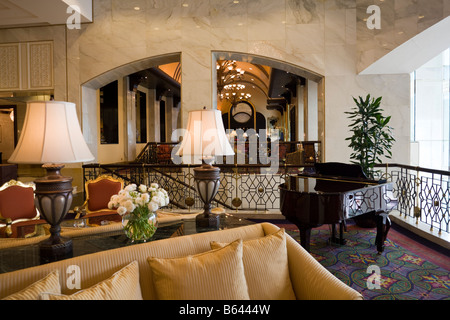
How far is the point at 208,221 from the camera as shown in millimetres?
2428

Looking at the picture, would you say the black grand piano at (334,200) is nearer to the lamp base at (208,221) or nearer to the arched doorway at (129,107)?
the lamp base at (208,221)

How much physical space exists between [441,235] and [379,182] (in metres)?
1.50

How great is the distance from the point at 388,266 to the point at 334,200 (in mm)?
1169

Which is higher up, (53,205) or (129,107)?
(129,107)

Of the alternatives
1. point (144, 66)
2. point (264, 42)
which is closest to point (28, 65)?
point (144, 66)

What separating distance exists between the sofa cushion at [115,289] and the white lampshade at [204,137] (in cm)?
109

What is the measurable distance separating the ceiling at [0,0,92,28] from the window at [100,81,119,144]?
4489 millimetres

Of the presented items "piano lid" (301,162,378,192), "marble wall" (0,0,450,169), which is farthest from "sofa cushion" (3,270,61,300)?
"marble wall" (0,0,450,169)

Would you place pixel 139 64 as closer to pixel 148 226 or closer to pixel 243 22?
pixel 243 22

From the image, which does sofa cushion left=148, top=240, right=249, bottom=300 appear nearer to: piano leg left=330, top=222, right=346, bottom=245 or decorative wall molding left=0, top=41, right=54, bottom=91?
piano leg left=330, top=222, right=346, bottom=245

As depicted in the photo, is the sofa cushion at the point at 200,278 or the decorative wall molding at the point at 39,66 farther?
the decorative wall molding at the point at 39,66

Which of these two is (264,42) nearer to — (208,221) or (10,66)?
(208,221)

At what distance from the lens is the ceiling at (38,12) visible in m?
6.11

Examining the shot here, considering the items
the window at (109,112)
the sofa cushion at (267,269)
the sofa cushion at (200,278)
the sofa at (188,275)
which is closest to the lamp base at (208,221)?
the sofa at (188,275)
